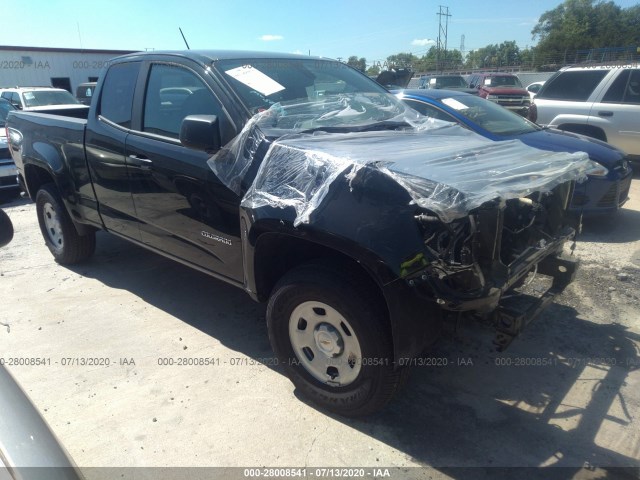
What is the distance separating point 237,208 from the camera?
2.94 meters

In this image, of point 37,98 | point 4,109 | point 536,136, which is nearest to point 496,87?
point 536,136

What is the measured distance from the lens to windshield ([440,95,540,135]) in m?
5.88

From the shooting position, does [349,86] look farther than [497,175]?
Yes

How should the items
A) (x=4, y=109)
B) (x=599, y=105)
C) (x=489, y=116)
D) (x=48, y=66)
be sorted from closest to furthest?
(x=489, y=116) < (x=599, y=105) < (x=4, y=109) < (x=48, y=66)

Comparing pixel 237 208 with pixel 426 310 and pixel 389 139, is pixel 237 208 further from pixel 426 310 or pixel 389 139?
pixel 426 310

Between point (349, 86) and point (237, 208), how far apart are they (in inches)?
61.0

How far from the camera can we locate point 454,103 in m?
6.08

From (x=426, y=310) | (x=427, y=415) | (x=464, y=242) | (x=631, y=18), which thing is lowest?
(x=427, y=415)

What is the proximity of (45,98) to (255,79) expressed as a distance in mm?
12500

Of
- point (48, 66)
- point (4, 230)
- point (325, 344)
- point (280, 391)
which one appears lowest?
point (280, 391)

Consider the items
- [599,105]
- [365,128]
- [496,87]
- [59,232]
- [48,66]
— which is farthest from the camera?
[48,66]

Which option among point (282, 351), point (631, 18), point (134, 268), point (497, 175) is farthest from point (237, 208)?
point (631, 18)

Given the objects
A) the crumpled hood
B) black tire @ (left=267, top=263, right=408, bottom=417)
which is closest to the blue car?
the crumpled hood

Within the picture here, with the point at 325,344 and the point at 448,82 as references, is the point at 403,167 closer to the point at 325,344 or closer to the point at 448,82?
the point at 325,344
